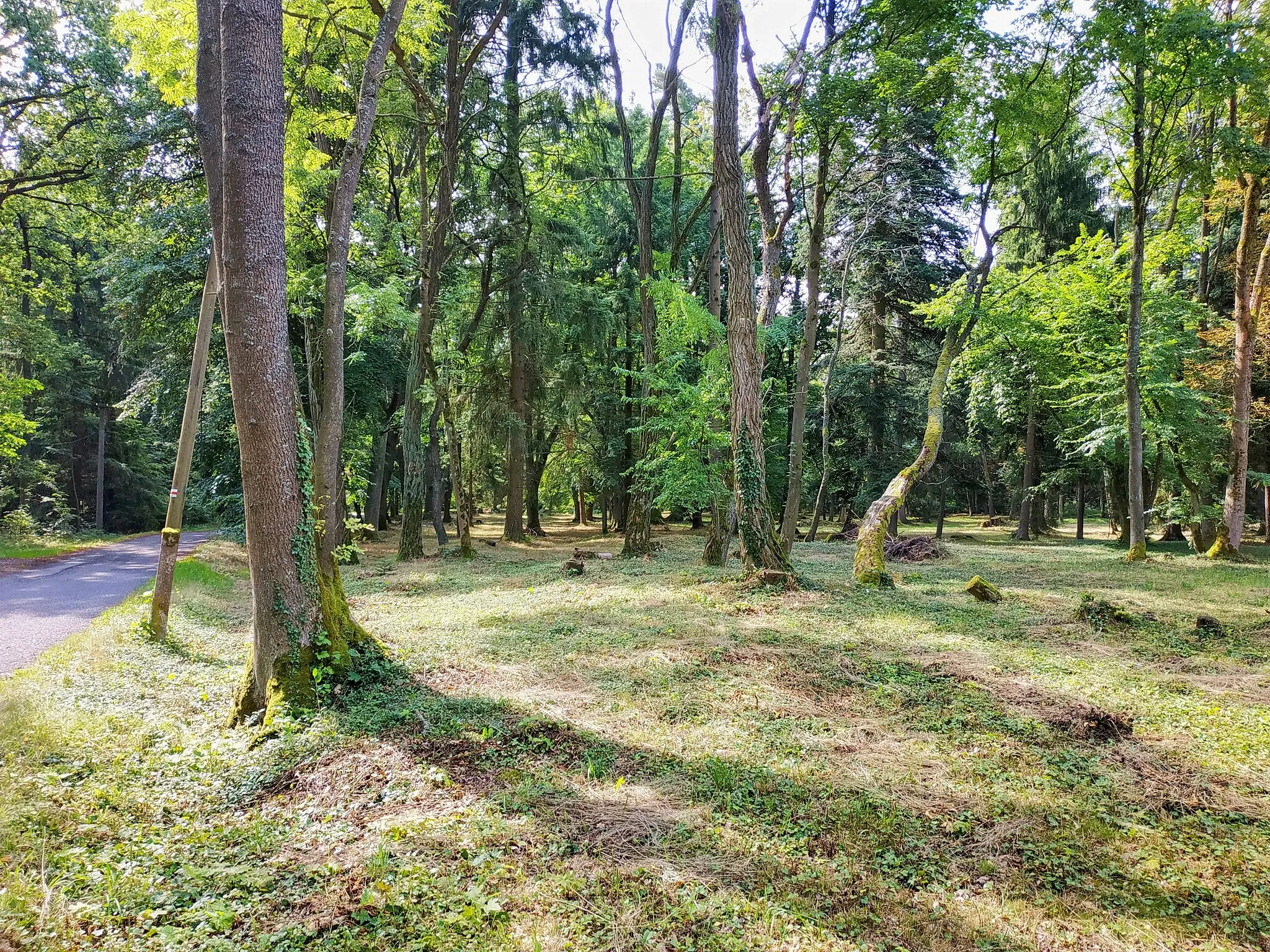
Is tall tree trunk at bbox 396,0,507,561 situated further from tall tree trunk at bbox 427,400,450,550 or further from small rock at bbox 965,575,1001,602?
small rock at bbox 965,575,1001,602

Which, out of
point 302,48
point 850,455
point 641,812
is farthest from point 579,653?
point 850,455

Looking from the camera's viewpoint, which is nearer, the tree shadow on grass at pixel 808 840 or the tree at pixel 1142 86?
the tree shadow on grass at pixel 808 840

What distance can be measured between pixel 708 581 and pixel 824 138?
26.5 feet

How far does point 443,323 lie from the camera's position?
1894 centimetres

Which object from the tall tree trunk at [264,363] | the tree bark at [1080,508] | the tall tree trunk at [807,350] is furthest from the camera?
the tree bark at [1080,508]

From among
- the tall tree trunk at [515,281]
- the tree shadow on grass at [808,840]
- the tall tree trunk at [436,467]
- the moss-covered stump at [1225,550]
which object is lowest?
the tree shadow on grass at [808,840]

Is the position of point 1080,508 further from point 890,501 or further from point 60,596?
point 60,596

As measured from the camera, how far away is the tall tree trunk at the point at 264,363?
4207mm

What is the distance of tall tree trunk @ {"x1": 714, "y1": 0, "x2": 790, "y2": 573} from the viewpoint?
29.1ft

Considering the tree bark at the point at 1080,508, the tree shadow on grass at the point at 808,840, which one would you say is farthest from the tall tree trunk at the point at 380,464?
the tree bark at the point at 1080,508

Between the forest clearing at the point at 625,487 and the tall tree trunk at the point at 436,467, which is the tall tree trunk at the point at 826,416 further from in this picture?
the tall tree trunk at the point at 436,467

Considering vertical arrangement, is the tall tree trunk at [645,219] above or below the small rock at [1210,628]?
above

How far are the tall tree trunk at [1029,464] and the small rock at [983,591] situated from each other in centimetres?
1384

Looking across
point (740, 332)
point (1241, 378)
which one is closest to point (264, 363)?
point (740, 332)
